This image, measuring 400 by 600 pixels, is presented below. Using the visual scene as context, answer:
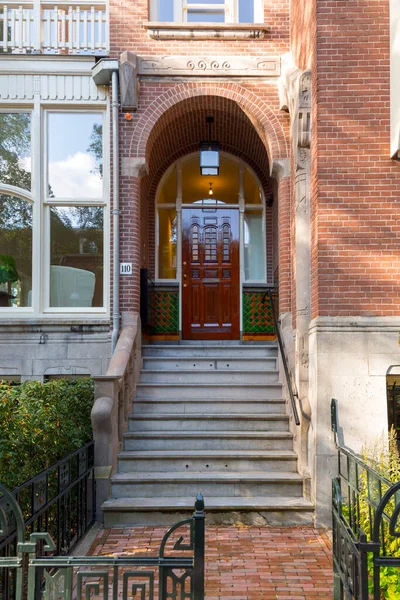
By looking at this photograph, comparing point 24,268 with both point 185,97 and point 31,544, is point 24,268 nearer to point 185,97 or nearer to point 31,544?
point 185,97

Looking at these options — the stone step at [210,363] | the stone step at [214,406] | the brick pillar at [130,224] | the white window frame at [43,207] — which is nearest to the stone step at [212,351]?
the stone step at [210,363]

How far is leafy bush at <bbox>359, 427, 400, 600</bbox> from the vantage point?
13.9 feet

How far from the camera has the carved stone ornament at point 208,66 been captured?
9.13m

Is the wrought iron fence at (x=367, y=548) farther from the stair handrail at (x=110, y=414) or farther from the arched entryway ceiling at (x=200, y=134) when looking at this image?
the arched entryway ceiling at (x=200, y=134)

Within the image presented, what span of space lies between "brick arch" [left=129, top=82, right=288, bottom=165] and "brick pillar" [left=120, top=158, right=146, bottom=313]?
207mm

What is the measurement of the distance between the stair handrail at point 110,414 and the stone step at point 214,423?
38 centimetres

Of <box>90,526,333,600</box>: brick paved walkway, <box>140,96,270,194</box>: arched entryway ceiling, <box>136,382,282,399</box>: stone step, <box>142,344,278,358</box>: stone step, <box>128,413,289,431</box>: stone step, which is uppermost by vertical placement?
<box>140,96,270,194</box>: arched entryway ceiling

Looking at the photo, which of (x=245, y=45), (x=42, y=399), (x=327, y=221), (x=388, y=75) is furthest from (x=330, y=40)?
(x=42, y=399)

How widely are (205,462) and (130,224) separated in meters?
3.66

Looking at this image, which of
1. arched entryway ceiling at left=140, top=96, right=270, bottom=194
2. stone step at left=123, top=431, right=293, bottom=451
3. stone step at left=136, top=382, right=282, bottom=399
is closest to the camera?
stone step at left=123, top=431, right=293, bottom=451

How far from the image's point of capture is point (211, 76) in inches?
361

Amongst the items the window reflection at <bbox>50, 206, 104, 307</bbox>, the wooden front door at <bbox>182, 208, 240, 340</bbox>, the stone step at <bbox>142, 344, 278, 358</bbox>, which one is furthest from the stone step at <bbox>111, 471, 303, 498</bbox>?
the wooden front door at <bbox>182, 208, 240, 340</bbox>

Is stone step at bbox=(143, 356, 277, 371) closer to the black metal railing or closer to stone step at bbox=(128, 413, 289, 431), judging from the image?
stone step at bbox=(128, 413, 289, 431)

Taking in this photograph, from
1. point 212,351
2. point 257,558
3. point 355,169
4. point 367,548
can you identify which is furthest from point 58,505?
point 212,351
